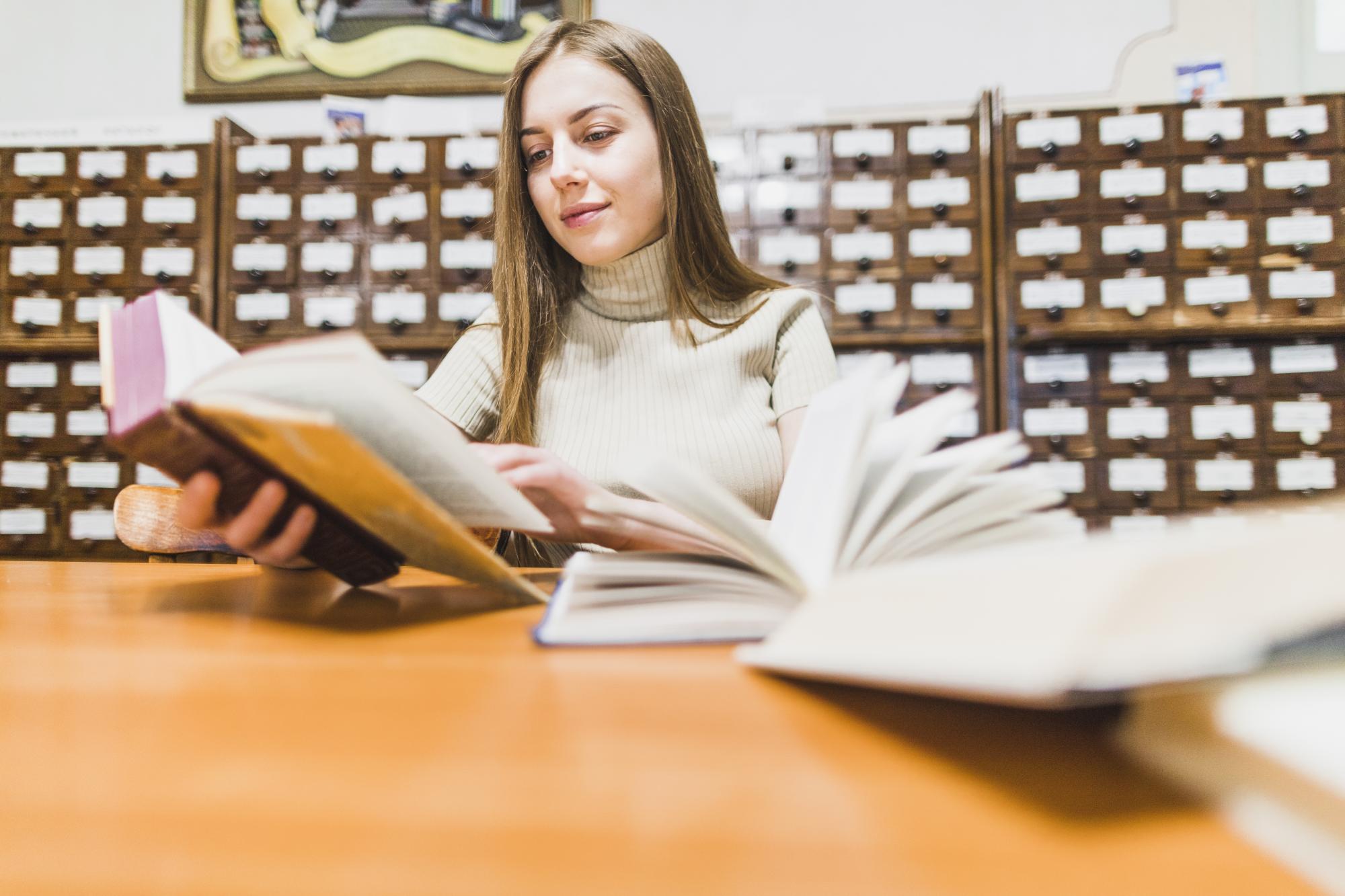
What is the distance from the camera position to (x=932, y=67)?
7.00 feet

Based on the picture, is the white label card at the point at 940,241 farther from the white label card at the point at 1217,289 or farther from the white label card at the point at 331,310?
the white label card at the point at 331,310

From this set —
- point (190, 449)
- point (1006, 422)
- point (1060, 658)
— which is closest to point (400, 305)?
point (1006, 422)

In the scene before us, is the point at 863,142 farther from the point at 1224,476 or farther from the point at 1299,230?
the point at 1224,476

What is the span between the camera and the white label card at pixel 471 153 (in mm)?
1710

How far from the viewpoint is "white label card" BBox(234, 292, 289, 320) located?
1763 millimetres

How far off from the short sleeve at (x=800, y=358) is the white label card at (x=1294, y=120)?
3.82 feet

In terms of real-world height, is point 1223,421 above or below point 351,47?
below

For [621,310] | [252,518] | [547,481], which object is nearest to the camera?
[252,518]

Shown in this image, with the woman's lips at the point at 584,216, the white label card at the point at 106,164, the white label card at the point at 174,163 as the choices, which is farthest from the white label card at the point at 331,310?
the woman's lips at the point at 584,216

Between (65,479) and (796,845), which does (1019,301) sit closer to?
(796,845)

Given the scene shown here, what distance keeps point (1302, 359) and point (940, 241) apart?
74 centimetres

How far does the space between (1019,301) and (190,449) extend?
5.22ft

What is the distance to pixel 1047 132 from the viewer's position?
63.2 inches

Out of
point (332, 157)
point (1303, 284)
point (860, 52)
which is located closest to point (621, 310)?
point (332, 157)
